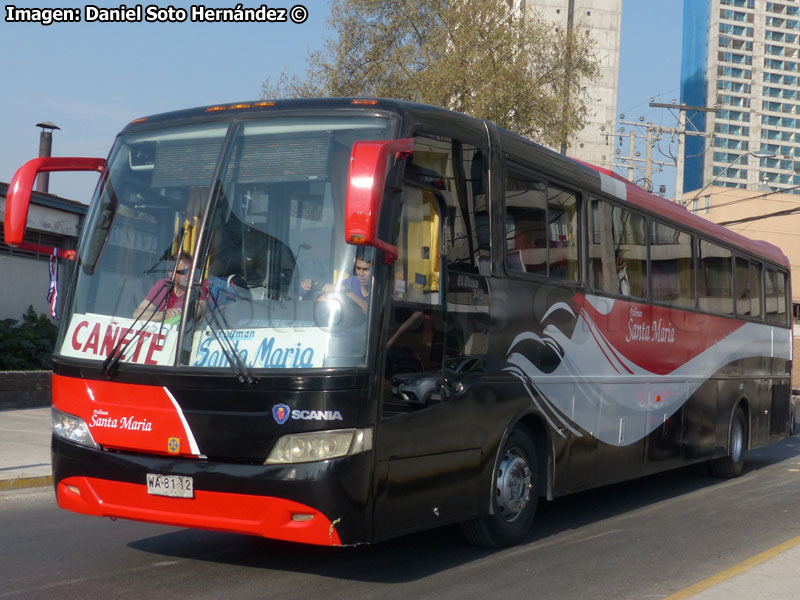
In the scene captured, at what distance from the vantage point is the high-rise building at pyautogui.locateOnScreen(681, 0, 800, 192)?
175 metres

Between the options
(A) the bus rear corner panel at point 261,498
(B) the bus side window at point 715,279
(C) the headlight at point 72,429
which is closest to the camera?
(A) the bus rear corner panel at point 261,498

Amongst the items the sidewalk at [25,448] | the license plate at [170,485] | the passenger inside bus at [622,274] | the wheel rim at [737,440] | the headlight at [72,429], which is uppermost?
the passenger inside bus at [622,274]

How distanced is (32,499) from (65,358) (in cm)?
409

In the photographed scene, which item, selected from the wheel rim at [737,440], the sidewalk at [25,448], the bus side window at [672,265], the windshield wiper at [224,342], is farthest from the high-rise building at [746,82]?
the windshield wiper at [224,342]

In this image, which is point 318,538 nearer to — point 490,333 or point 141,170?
point 490,333

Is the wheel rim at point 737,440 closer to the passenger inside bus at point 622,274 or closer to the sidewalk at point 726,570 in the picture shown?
the passenger inside bus at point 622,274

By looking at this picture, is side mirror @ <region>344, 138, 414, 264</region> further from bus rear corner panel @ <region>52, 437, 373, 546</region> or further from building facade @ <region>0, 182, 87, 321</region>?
building facade @ <region>0, 182, 87, 321</region>

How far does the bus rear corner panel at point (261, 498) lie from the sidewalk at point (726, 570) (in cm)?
200

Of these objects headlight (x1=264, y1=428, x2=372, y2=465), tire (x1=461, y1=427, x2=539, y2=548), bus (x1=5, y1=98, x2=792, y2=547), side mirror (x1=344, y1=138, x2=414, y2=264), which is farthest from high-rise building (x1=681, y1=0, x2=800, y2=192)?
side mirror (x1=344, y1=138, x2=414, y2=264)

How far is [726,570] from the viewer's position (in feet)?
23.5

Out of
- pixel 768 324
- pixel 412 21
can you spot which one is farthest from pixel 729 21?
pixel 768 324

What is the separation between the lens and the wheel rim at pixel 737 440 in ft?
46.1

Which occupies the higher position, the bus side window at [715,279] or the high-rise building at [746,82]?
the high-rise building at [746,82]

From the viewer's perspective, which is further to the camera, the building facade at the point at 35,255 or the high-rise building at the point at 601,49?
the high-rise building at the point at 601,49
